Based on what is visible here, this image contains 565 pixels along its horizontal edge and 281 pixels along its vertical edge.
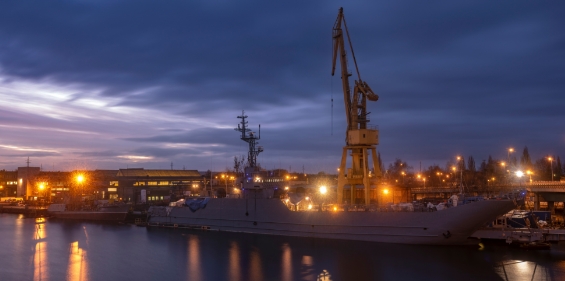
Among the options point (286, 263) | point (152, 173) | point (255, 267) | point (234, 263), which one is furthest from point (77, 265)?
point (152, 173)

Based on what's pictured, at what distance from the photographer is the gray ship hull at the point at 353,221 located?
23.4m

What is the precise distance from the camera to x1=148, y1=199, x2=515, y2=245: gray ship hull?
76.7 feet

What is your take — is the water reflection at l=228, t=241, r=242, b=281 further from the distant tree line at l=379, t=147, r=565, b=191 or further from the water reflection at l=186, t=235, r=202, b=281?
the distant tree line at l=379, t=147, r=565, b=191

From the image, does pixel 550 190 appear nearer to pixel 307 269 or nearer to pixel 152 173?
pixel 307 269

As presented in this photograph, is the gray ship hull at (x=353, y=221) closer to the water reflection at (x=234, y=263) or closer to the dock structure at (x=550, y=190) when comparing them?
the water reflection at (x=234, y=263)

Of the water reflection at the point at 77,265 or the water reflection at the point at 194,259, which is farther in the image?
the water reflection at the point at 194,259

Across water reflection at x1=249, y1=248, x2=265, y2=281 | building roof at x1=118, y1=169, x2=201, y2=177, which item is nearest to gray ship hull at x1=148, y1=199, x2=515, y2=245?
water reflection at x1=249, y1=248, x2=265, y2=281

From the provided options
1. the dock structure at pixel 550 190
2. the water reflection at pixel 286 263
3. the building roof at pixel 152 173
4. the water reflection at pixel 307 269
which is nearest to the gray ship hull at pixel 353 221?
the water reflection at pixel 286 263

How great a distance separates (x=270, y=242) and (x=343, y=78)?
12.4 m

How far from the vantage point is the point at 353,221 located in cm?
2628

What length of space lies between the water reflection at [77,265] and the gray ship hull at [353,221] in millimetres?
10582

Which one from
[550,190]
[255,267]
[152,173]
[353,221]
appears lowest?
[255,267]

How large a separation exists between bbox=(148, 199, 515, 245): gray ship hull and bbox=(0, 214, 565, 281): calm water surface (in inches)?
26.3

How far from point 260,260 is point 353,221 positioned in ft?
21.5
